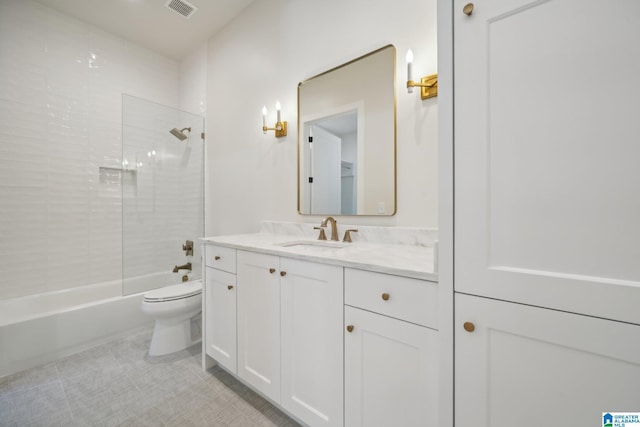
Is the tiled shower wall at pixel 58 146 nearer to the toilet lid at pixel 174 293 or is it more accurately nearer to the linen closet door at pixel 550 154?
the toilet lid at pixel 174 293

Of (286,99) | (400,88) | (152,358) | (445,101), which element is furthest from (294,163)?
(152,358)

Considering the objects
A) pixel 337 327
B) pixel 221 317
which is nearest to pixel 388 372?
pixel 337 327

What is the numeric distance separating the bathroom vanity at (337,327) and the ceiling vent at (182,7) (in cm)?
213

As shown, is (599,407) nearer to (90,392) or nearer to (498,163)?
(498,163)

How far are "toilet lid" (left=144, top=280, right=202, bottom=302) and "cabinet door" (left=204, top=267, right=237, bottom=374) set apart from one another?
0.36 metres

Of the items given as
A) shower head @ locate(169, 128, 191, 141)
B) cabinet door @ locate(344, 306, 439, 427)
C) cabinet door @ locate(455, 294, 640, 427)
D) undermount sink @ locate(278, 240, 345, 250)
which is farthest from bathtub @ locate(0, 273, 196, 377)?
cabinet door @ locate(455, 294, 640, 427)

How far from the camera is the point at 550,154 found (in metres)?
0.65

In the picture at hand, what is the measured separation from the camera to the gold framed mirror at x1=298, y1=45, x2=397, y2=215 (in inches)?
61.1

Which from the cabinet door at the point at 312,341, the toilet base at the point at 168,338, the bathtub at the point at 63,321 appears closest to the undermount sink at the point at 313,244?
the cabinet door at the point at 312,341

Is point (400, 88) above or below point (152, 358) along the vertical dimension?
above

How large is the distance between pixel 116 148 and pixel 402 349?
320 cm

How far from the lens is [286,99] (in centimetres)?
208

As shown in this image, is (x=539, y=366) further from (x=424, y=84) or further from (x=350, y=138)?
(x=350, y=138)

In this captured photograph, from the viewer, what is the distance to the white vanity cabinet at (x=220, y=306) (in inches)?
61.5
